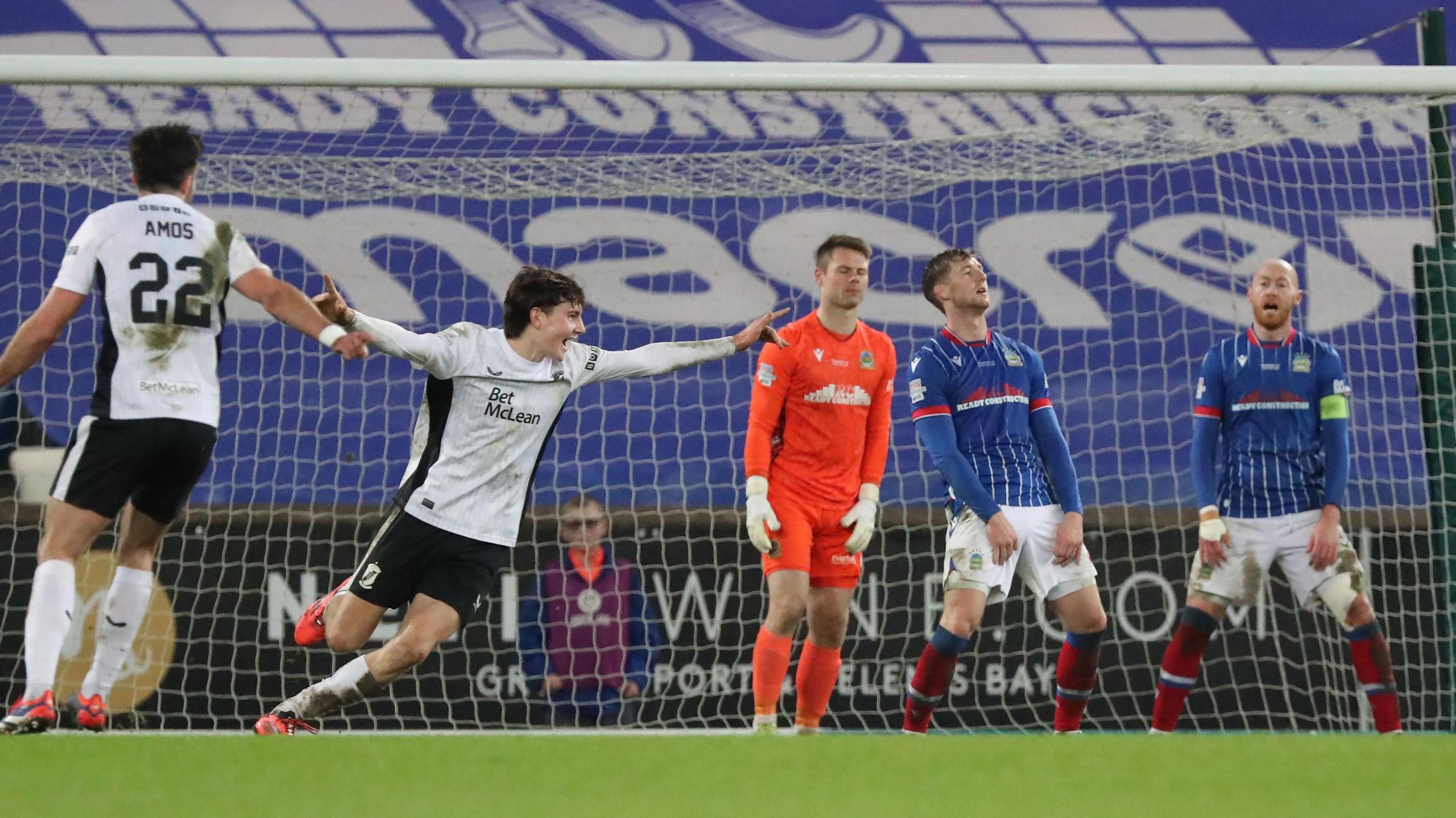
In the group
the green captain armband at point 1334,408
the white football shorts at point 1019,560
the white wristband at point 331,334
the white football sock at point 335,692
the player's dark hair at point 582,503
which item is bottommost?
the white football sock at point 335,692

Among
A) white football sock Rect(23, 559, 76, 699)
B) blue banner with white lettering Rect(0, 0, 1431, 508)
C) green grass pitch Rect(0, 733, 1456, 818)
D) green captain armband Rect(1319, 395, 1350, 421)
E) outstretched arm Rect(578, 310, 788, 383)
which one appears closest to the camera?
green grass pitch Rect(0, 733, 1456, 818)

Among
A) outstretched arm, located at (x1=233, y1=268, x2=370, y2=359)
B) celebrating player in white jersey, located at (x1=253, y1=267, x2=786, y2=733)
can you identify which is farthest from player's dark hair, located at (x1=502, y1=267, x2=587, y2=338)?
outstretched arm, located at (x1=233, y1=268, x2=370, y2=359)

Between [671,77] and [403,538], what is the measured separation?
2203 mm

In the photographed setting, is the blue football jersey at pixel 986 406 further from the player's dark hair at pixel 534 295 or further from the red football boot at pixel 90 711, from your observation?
the red football boot at pixel 90 711

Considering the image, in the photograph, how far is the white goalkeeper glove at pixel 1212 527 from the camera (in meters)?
5.47

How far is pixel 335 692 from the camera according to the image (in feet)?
15.0

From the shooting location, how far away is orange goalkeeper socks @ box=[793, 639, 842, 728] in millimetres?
5453

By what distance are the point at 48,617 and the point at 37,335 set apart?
0.79m

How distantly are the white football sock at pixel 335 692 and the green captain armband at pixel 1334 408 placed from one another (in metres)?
3.63

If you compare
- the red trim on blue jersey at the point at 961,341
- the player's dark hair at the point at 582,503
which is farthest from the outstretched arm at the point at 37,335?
the red trim on blue jersey at the point at 961,341

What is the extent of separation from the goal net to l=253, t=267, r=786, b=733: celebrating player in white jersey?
170 cm

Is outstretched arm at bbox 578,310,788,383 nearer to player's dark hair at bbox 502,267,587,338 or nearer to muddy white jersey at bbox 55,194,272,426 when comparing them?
player's dark hair at bbox 502,267,587,338

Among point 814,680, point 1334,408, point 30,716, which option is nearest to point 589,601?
point 814,680

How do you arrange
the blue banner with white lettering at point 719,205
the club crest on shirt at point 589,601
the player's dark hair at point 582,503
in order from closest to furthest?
the player's dark hair at point 582,503
the club crest on shirt at point 589,601
the blue banner with white lettering at point 719,205
